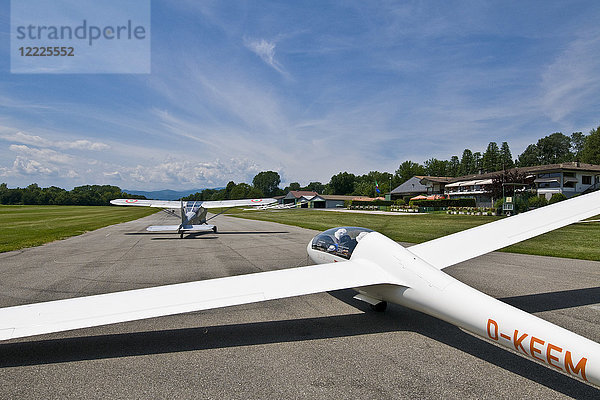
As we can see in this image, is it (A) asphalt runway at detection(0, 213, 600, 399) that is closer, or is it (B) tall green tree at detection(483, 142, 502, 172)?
(A) asphalt runway at detection(0, 213, 600, 399)

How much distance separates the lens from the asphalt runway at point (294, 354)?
366cm

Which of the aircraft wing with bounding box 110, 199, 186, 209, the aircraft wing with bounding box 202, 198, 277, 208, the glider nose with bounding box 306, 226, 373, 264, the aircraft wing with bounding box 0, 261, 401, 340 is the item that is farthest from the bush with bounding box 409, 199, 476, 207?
the aircraft wing with bounding box 0, 261, 401, 340

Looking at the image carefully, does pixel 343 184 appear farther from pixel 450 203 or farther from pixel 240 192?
pixel 450 203

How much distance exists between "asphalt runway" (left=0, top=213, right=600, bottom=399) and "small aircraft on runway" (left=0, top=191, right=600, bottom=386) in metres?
0.59

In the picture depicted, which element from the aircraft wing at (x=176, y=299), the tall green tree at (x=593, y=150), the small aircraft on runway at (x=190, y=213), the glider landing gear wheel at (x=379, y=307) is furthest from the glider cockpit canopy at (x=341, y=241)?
the tall green tree at (x=593, y=150)

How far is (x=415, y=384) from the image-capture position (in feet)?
12.3

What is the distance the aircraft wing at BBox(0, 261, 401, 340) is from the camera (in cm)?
413

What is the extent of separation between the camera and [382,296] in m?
5.74

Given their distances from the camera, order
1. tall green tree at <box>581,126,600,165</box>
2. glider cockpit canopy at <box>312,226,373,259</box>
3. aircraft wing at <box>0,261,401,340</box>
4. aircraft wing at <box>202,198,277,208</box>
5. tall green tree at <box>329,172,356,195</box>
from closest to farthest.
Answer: aircraft wing at <box>0,261,401,340</box>
glider cockpit canopy at <box>312,226,373,259</box>
aircraft wing at <box>202,198,277,208</box>
tall green tree at <box>581,126,600,165</box>
tall green tree at <box>329,172,356,195</box>

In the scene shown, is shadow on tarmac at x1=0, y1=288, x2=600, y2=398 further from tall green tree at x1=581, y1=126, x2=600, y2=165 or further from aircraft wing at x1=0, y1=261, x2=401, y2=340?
tall green tree at x1=581, y1=126, x2=600, y2=165

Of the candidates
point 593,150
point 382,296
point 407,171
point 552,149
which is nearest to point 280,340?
point 382,296

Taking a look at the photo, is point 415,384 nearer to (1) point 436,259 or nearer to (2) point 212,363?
(2) point 212,363

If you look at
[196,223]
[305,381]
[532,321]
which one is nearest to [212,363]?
[305,381]

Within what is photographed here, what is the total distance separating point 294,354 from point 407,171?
130 metres
